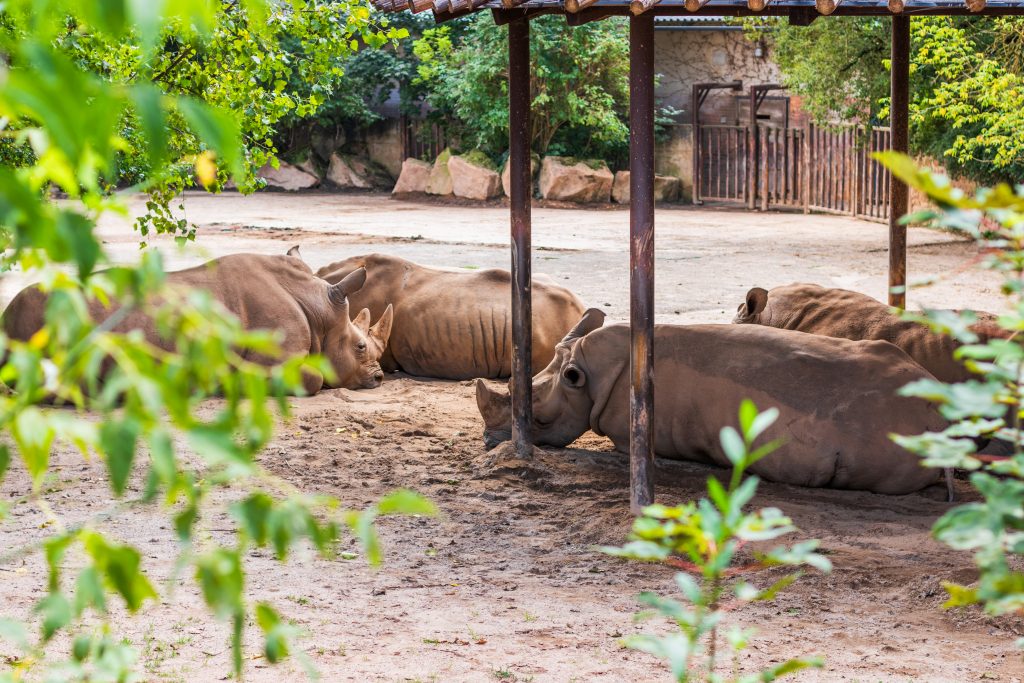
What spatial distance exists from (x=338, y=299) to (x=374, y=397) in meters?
0.75

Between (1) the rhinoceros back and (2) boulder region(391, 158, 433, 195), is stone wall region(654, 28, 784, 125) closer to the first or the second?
(2) boulder region(391, 158, 433, 195)

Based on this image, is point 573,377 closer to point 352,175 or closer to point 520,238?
point 520,238

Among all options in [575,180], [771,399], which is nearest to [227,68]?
[771,399]

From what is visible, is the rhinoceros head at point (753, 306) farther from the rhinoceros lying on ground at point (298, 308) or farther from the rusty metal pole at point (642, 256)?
the rhinoceros lying on ground at point (298, 308)

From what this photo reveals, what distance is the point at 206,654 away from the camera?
422cm

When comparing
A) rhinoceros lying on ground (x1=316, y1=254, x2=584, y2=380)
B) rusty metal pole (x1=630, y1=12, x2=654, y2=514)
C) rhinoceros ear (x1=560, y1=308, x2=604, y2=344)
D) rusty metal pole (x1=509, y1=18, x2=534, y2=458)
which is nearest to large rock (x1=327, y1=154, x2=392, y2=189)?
rhinoceros lying on ground (x1=316, y1=254, x2=584, y2=380)

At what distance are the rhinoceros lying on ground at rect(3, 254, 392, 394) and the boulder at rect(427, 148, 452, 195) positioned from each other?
16315 mm

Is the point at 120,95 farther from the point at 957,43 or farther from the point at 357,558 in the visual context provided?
the point at 957,43

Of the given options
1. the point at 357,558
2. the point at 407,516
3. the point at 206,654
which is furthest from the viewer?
the point at 407,516

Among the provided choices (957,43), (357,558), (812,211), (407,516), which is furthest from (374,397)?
(812,211)

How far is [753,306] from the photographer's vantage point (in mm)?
7738

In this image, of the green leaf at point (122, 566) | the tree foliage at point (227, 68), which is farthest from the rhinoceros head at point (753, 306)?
the green leaf at point (122, 566)

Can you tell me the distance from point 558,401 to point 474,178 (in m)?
17.8

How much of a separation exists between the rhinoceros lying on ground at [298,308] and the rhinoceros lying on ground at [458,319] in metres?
0.27
